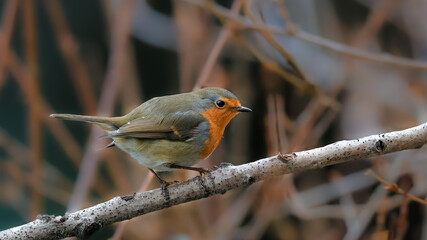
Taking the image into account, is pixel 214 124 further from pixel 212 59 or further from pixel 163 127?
pixel 212 59

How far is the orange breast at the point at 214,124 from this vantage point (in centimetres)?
304

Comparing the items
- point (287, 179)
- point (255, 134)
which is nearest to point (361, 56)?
point (287, 179)

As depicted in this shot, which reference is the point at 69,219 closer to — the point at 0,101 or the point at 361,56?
the point at 361,56

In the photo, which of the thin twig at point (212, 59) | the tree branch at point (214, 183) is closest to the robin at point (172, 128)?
the thin twig at point (212, 59)

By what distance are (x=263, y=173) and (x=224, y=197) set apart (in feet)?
7.64

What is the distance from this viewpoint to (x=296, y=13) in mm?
5855

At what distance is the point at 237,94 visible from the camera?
4.77m

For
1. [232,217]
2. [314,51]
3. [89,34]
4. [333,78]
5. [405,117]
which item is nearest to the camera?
[232,217]

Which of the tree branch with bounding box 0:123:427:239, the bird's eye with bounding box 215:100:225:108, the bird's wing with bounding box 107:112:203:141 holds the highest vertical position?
the bird's eye with bounding box 215:100:225:108

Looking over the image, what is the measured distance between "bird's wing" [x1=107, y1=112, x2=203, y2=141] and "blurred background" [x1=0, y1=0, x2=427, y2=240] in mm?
255

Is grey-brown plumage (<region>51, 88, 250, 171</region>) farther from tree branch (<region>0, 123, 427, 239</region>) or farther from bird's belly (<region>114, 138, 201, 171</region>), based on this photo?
tree branch (<region>0, 123, 427, 239</region>)

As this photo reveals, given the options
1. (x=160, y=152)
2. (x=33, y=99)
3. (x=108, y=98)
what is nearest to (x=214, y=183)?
(x=160, y=152)

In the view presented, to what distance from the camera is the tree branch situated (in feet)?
7.26

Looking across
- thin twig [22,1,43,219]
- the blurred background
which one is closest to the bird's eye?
the blurred background
